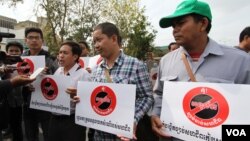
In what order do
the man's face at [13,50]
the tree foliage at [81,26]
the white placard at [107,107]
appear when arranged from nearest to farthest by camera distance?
the white placard at [107,107], the man's face at [13,50], the tree foliage at [81,26]

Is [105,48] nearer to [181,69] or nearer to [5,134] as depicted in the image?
[181,69]

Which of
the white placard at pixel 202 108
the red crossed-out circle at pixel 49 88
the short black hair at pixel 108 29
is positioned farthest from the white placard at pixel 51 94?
the white placard at pixel 202 108

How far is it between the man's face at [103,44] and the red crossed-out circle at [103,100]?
0.36m

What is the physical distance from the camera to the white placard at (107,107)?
2.44m

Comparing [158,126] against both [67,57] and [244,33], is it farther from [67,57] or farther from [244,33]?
[244,33]

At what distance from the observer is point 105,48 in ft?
9.18

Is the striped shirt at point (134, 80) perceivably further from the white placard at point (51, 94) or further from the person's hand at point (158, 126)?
the white placard at point (51, 94)

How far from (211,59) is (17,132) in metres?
3.86

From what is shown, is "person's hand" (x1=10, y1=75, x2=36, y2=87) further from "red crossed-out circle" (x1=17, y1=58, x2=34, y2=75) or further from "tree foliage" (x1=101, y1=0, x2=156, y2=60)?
"tree foliage" (x1=101, y1=0, x2=156, y2=60)

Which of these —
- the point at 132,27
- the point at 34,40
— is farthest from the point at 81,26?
the point at 34,40

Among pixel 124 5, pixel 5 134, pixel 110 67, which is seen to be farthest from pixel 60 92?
pixel 124 5

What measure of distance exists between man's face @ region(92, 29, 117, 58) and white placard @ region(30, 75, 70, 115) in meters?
0.82

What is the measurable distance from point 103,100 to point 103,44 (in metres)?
0.54

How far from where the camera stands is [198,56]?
2309 millimetres
